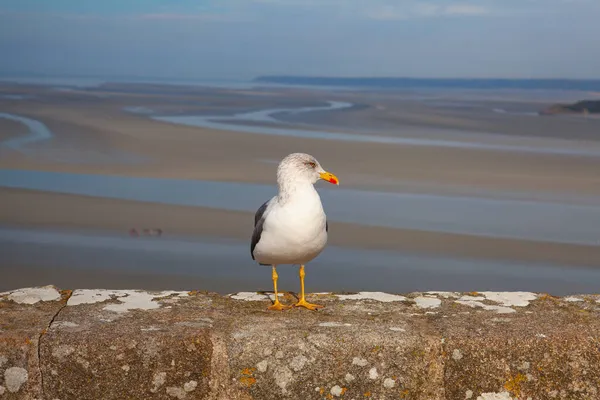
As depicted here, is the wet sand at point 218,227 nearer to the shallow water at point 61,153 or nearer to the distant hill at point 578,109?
the shallow water at point 61,153

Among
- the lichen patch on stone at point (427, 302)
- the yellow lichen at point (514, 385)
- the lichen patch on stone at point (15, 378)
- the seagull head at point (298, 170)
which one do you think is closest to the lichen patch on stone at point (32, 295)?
the lichen patch on stone at point (15, 378)

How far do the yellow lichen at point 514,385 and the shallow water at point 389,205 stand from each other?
8098 mm

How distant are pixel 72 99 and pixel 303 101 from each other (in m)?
12.5

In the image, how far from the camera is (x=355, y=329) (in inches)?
159

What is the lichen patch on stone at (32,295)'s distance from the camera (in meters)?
4.57

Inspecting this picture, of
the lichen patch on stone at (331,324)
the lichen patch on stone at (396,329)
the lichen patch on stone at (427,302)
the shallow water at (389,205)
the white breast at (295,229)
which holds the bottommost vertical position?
the shallow water at (389,205)

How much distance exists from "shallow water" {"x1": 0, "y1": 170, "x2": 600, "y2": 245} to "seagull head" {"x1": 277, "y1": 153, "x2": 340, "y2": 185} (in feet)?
24.0

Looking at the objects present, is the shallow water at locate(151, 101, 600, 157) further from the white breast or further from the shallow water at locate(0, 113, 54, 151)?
the white breast

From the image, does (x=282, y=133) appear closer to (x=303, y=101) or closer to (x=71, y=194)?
(x=71, y=194)

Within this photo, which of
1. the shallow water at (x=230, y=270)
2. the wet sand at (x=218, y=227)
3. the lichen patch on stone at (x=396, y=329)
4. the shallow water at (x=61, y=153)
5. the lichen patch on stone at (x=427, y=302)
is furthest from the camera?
the shallow water at (x=61, y=153)

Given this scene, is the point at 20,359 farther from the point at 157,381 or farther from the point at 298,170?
the point at 298,170

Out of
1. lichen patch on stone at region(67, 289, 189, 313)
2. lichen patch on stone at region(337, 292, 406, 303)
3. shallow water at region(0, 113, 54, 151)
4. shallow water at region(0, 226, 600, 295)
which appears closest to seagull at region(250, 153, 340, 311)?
lichen patch on stone at region(337, 292, 406, 303)

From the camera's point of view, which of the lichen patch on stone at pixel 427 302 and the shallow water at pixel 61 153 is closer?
the lichen patch on stone at pixel 427 302

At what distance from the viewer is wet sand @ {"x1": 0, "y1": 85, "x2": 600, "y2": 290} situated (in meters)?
11.6
